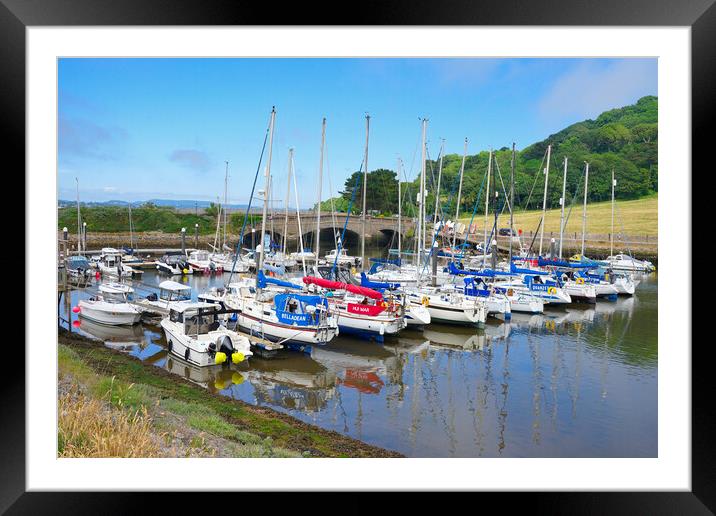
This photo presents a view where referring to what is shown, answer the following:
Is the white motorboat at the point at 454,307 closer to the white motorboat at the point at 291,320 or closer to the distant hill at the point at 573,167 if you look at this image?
the white motorboat at the point at 291,320

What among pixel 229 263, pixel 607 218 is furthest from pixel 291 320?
pixel 607 218

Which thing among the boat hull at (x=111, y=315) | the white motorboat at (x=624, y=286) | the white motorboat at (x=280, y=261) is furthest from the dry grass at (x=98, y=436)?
the white motorboat at (x=624, y=286)

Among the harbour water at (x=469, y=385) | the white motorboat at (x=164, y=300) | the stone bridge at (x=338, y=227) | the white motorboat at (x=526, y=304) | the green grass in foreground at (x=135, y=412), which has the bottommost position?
the harbour water at (x=469, y=385)

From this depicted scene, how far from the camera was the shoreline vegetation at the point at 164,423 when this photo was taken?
4.66 meters

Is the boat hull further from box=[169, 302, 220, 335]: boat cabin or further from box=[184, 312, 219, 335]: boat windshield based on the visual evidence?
box=[184, 312, 219, 335]: boat windshield

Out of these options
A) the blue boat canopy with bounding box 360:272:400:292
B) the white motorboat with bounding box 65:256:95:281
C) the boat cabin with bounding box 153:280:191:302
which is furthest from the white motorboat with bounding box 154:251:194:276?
the blue boat canopy with bounding box 360:272:400:292

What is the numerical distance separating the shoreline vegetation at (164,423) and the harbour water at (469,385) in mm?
496

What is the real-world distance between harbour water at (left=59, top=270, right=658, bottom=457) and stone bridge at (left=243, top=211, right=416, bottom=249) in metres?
13.5

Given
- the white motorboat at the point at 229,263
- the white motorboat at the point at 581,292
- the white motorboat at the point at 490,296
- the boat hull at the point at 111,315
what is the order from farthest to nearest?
the white motorboat at the point at 229,263 → the white motorboat at the point at 581,292 → the white motorboat at the point at 490,296 → the boat hull at the point at 111,315

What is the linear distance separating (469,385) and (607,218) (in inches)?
728

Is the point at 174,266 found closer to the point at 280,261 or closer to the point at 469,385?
the point at 280,261

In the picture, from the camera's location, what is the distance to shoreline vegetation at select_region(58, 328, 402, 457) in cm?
466
